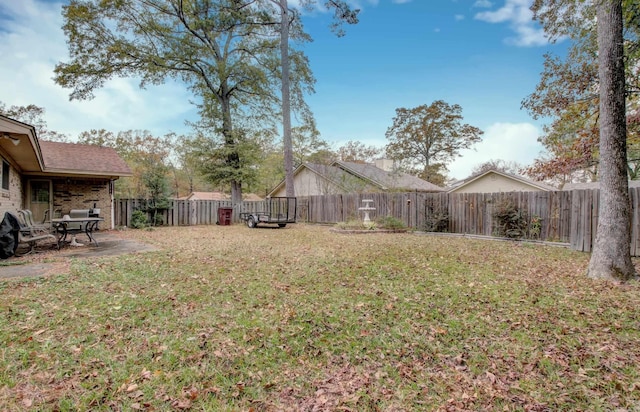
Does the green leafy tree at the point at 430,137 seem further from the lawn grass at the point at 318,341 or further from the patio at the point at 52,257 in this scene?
the lawn grass at the point at 318,341

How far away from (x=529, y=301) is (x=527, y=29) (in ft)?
32.4

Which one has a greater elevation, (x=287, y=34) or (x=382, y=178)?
(x=287, y=34)

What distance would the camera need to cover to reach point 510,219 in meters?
9.15

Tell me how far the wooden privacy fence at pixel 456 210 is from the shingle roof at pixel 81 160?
1.70 m

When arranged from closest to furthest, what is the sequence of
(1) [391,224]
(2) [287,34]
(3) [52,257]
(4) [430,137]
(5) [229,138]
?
→ (3) [52,257] < (1) [391,224] < (2) [287,34] < (5) [229,138] < (4) [430,137]

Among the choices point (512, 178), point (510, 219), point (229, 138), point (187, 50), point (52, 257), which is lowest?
point (52, 257)

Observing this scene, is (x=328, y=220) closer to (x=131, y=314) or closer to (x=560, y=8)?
(x=560, y=8)

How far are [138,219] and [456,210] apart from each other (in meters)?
13.5

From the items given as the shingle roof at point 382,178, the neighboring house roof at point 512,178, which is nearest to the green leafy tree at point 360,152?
the shingle roof at point 382,178

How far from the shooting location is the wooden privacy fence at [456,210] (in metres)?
7.03

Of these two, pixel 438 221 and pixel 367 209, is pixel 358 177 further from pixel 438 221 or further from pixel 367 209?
pixel 438 221

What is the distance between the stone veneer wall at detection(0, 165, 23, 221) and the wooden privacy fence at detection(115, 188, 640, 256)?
3.87 metres

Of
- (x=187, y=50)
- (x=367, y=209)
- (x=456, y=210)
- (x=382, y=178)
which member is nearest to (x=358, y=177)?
(x=382, y=178)

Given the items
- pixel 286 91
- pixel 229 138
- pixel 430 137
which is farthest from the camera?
pixel 430 137
